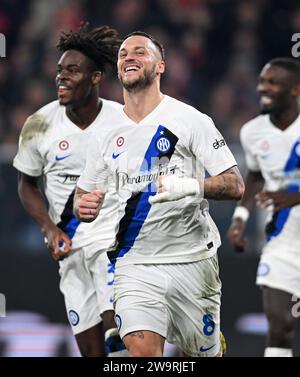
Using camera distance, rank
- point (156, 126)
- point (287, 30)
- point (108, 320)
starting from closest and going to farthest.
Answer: point (156, 126) → point (108, 320) → point (287, 30)

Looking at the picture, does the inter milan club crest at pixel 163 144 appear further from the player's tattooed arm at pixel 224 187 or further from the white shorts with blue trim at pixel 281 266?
the white shorts with blue trim at pixel 281 266

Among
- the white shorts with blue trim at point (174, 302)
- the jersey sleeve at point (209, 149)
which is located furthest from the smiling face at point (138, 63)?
the white shorts with blue trim at point (174, 302)

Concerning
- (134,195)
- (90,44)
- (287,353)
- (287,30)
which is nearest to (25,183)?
(90,44)

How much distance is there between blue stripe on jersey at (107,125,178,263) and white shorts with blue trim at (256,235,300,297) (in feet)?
6.32

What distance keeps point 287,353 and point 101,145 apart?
2337mm

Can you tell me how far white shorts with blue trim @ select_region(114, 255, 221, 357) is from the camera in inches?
252

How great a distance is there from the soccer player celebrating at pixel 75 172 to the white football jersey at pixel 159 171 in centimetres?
109

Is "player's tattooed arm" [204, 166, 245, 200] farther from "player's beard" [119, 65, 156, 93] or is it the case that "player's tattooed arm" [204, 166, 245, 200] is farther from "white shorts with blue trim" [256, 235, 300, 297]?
"white shorts with blue trim" [256, 235, 300, 297]

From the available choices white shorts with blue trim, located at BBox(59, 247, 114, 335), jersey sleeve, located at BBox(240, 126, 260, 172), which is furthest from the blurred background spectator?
white shorts with blue trim, located at BBox(59, 247, 114, 335)

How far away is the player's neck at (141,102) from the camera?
21.6ft

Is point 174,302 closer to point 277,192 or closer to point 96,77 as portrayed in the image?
point 277,192

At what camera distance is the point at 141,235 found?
21.6 ft

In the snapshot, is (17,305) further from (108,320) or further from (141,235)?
(141,235)
